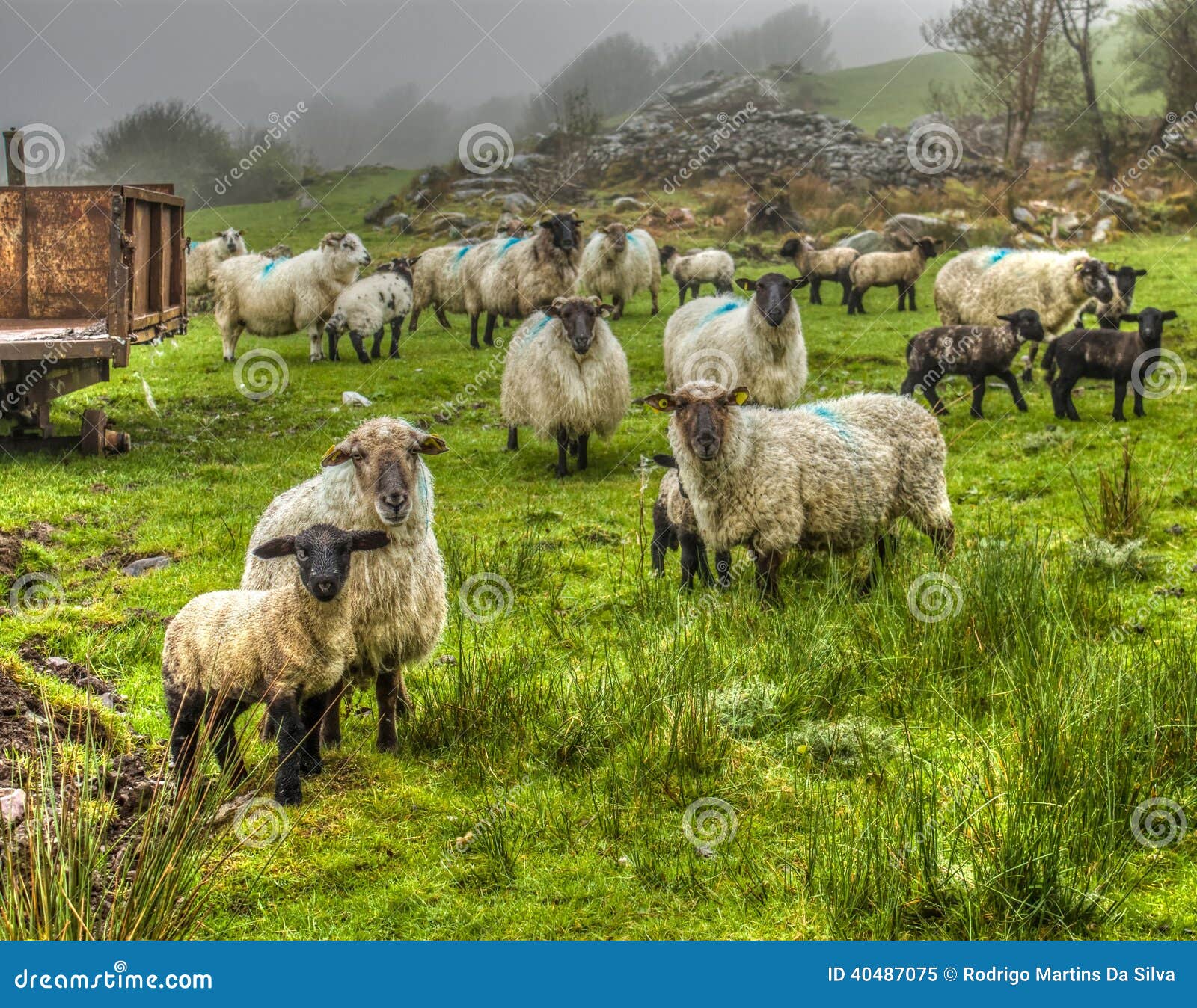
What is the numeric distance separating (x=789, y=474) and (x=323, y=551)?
3999 millimetres

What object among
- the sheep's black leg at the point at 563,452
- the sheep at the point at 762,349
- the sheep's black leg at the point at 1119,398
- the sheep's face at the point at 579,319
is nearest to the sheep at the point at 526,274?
the sheep's face at the point at 579,319

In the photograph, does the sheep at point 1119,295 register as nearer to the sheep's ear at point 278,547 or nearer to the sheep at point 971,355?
the sheep at point 971,355

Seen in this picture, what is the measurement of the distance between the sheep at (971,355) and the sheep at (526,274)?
18.5 ft

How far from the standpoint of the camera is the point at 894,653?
6316 mm

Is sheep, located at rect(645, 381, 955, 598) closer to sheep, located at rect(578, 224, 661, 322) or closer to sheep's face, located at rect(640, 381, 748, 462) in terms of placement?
sheep's face, located at rect(640, 381, 748, 462)

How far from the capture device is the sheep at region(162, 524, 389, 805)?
4.77m

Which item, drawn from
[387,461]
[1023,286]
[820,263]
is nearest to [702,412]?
[387,461]

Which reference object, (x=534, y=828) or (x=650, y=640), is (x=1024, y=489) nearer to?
(x=650, y=640)

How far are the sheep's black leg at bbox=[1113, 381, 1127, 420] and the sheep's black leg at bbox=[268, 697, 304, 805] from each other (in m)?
11.3

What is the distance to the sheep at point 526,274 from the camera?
17562 millimetres

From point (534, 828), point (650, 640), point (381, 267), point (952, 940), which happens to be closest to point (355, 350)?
point (381, 267)

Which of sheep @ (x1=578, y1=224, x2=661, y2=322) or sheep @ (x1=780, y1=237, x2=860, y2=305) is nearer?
sheep @ (x1=578, y1=224, x2=661, y2=322)

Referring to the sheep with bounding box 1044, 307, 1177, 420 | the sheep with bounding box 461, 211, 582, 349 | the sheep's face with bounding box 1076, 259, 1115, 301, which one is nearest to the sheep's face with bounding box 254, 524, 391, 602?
the sheep with bounding box 1044, 307, 1177, 420

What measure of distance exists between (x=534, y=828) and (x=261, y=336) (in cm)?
1591
